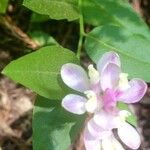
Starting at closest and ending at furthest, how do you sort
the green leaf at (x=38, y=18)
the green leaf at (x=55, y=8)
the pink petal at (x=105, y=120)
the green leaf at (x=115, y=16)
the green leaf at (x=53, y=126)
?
the pink petal at (x=105, y=120), the green leaf at (x=53, y=126), the green leaf at (x=55, y=8), the green leaf at (x=115, y=16), the green leaf at (x=38, y=18)

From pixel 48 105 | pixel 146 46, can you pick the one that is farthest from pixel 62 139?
pixel 146 46

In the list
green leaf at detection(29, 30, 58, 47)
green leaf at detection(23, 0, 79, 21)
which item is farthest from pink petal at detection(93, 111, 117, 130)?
green leaf at detection(29, 30, 58, 47)

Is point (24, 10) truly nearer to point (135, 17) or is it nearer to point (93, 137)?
point (135, 17)

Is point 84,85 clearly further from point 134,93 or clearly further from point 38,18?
point 38,18

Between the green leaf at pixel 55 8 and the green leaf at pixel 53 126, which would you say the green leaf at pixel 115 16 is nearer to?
the green leaf at pixel 55 8

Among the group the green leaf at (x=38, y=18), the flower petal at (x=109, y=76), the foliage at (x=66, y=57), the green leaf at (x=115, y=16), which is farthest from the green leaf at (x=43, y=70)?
the green leaf at (x=38, y=18)

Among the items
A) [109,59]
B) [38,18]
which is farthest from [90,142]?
[38,18]

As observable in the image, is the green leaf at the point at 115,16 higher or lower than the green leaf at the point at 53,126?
higher
